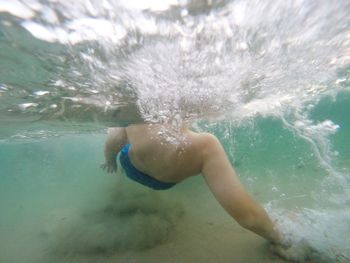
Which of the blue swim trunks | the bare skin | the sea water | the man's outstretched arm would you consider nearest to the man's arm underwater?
the bare skin

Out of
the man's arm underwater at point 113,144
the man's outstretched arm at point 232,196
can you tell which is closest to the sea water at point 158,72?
the man's outstretched arm at point 232,196

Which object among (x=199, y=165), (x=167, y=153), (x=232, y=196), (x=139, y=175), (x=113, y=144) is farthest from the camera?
(x=113, y=144)

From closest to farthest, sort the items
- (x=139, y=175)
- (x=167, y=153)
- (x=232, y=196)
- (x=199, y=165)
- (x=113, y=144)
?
(x=232, y=196)
(x=199, y=165)
(x=167, y=153)
(x=139, y=175)
(x=113, y=144)

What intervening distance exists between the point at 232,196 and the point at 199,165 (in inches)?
35.9

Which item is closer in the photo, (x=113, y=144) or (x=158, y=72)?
(x=158, y=72)

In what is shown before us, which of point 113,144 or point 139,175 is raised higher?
point 113,144

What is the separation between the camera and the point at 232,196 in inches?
158

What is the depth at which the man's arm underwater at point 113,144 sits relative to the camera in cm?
682

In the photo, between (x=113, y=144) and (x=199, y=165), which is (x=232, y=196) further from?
(x=113, y=144)

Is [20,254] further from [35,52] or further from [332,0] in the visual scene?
[332,0]

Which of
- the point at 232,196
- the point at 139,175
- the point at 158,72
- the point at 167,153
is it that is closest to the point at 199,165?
the point at 167,153

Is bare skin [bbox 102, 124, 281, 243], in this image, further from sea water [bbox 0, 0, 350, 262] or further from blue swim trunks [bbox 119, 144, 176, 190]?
sea water [bbox 0, 0, 350, 262]

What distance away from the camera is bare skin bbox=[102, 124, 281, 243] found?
4012mm

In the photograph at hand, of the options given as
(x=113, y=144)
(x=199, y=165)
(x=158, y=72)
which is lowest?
(x=199, y=165)
